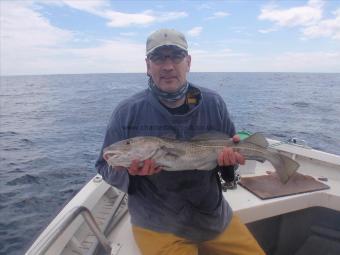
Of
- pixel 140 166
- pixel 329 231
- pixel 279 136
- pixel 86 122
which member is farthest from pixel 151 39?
pixel 86 122

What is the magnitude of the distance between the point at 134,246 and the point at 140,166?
1.03 metres

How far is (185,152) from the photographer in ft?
10.5

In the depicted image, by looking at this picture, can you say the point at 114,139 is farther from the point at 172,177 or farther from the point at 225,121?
the point at 225,121

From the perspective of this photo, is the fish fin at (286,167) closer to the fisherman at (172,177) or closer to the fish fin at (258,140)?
the fish fin at (258,140)

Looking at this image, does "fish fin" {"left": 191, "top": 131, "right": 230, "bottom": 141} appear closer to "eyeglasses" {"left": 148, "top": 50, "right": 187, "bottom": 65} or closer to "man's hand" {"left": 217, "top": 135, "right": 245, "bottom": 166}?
"man's hand" {"left": 217, "top": 135, "right": 245, "bottom": 166}

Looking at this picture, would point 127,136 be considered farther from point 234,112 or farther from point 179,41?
point 234,112

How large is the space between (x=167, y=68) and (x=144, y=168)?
3.38 feet

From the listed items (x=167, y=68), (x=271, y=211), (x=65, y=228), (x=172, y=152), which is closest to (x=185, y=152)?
(x=172, y=152)

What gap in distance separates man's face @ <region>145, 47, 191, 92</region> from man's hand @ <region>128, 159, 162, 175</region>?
78 cm

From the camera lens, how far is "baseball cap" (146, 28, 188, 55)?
3342mm

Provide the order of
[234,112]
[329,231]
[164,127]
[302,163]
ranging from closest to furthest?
1. [164,127]
2. [329,231]
3. [302,163]
4. [234,112]

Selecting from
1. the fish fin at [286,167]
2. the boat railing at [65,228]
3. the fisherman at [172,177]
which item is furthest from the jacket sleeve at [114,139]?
→ the fish fin at [286,167]

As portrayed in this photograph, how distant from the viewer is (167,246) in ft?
10.2

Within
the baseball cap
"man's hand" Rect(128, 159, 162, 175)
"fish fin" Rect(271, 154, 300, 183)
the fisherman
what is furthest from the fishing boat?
the baseball cap
